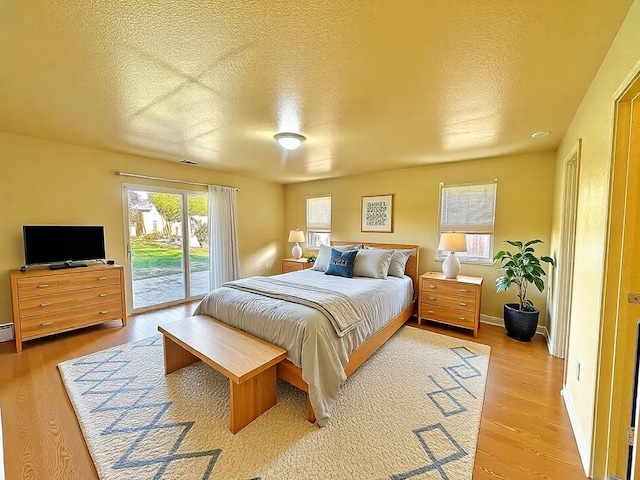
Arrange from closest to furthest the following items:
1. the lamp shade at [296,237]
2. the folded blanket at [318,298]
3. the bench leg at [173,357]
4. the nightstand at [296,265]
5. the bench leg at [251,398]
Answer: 1. the bench leg at [251,398]
2. the folded blanket at [318,298]
3. the bench leg at [173,357]
4. the nightstand at [296,265]
5. the lamp shade at [296,237]

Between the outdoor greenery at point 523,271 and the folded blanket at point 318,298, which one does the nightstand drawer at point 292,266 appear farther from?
the outdoor greenery at point 523,271

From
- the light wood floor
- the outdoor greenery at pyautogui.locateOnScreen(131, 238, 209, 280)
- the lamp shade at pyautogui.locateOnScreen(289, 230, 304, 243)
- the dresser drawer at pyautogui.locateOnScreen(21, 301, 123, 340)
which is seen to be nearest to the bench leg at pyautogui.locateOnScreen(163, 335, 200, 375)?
the light wood floor

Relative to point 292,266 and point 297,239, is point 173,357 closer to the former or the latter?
point 292,266

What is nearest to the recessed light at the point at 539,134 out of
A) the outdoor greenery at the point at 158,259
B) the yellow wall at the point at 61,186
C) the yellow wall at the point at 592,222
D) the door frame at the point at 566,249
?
the door frame at the point at 566,249

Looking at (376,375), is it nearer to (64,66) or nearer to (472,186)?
(472,186)

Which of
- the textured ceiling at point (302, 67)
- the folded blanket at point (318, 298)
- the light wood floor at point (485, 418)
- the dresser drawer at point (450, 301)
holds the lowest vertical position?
the light wood floor at point (485, 418)

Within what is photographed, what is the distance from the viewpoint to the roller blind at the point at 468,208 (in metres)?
3.73

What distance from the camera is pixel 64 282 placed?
10.1 ft

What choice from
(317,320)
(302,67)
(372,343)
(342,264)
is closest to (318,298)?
(317,320)

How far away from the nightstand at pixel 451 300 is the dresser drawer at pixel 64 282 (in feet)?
13.4

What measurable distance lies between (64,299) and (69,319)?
0.24 meters

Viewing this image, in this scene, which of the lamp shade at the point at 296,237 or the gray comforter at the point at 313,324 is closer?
the gray comforter at the point at 313,324

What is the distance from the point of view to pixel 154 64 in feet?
5.33

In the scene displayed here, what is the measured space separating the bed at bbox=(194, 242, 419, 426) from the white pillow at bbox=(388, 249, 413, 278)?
0.48 metres
